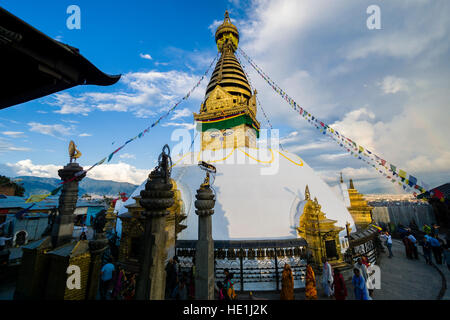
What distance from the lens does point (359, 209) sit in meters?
12.2

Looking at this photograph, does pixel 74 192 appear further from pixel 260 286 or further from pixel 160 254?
pixel 260 286

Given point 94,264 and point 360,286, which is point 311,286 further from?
point 94,264

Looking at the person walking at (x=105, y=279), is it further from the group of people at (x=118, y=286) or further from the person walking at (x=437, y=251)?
the person walking at (x=437, y=251)

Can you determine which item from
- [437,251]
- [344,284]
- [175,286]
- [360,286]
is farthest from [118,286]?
[437,251]

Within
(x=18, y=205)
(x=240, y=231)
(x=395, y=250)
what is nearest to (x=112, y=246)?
(x=240, y=231)

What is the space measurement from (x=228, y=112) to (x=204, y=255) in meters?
11.1

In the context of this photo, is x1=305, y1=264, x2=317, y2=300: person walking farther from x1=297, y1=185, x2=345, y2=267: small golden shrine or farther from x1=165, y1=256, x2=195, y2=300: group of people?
x1=165, y1=256, x2=195, y2=300: group of people

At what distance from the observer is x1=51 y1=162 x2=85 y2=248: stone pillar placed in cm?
480

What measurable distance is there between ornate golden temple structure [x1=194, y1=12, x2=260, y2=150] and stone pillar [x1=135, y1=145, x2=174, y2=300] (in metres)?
10.0

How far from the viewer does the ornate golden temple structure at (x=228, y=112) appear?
1284cm

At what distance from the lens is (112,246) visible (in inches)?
332

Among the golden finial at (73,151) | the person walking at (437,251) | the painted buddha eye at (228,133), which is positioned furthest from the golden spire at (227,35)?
the person walking at (437,251)

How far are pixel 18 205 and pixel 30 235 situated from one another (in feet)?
12.9
